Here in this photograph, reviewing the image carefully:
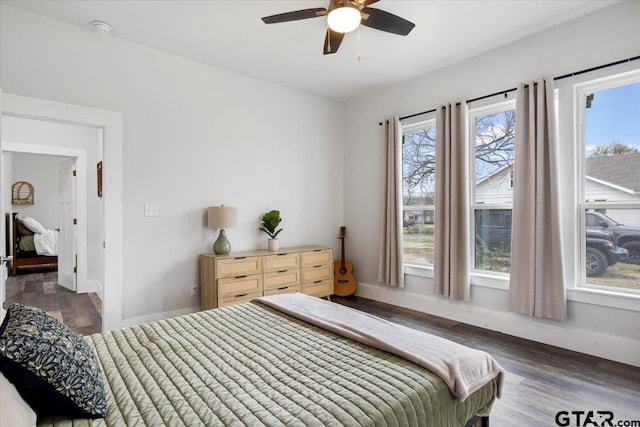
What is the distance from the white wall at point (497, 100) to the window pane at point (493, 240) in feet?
0.86

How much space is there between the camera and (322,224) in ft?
16.3

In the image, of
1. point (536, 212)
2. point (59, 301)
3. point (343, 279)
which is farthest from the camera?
point (343, 279)

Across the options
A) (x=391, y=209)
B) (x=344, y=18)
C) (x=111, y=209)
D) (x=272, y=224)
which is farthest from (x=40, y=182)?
(x=344, y=18)

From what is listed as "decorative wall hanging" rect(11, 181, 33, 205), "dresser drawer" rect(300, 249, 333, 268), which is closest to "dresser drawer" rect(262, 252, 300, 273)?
"dresser drawer" rect(300, 249, 333, 268)

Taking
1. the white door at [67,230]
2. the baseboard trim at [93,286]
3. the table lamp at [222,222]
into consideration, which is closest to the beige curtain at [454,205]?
the table lamp at [222,222]

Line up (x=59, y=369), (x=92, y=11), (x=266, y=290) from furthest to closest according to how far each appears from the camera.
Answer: (x=266, y=290)
(x=92, y=11)
(x=59, y=369)

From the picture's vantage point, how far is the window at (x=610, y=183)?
8.96 feet

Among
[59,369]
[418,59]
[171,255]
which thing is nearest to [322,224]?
[171,255]

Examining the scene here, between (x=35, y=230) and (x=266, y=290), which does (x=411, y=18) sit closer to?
(x=266, y=290)

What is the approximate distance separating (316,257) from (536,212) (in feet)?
7.92

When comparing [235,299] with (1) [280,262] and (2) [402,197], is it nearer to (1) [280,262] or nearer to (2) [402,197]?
(1) [280,262]

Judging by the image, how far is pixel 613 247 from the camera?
9.27 ft

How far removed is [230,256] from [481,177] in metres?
2.79

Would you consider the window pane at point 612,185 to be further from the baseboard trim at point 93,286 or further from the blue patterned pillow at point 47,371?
the baseboard trim at point 93,286
